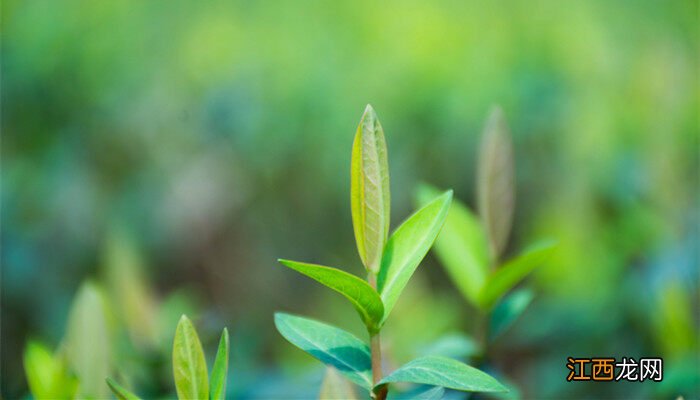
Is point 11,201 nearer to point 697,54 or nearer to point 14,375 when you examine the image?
point 14,375

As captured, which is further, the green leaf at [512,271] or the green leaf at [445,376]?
the green leaf at [512,271]

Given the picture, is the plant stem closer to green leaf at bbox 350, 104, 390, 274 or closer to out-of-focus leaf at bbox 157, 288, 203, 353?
green leaf at bbox 350, 104, 390, 274

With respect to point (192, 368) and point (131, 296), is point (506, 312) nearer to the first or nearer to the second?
point (192, 368)

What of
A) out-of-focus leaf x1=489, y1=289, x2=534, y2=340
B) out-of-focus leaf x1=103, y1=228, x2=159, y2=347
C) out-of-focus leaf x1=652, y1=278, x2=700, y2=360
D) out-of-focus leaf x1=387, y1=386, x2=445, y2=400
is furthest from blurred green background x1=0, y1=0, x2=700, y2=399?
out-of-focus leaf x1=387, y1=386, x2=445, y2=400

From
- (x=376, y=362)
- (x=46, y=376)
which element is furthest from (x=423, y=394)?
(x=46, y=376)

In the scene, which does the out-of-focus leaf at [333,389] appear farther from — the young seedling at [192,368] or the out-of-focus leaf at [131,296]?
the out-of-focus leaf at [131,296]

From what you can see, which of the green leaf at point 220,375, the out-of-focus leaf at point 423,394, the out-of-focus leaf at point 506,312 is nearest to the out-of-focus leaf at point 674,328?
the out-of-focus leaf at point 506,312

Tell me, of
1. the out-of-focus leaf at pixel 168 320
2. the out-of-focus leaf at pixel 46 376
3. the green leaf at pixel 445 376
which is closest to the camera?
the green leaf at pixel 445 376
